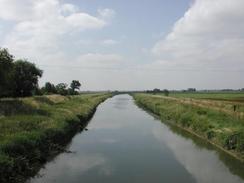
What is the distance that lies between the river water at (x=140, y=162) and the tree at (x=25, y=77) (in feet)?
85.7

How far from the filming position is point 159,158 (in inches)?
792

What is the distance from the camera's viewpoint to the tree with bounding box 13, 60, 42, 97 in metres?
51.6

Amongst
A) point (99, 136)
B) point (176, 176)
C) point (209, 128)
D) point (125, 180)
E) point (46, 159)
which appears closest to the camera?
point (125, 180)

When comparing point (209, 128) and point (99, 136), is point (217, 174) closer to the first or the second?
point (209, 128)

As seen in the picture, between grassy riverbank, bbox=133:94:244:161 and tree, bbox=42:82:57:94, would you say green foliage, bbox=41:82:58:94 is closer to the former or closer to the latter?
tree, bbox=42:82:57:94

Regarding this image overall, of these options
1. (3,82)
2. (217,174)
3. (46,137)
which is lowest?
(217,174)

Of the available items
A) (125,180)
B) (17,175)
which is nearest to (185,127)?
(125,180)

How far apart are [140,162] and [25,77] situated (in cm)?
3711

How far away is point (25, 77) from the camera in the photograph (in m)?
52.2

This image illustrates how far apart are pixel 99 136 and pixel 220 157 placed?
443 inches

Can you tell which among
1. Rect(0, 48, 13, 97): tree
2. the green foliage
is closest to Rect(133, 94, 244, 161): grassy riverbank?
Rect(0, 48, 13, 97): tree

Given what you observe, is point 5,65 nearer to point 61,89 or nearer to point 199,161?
point 199,161

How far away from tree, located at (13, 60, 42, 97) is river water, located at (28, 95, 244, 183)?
2612 centimetres

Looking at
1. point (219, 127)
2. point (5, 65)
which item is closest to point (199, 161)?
point (219, 127)
